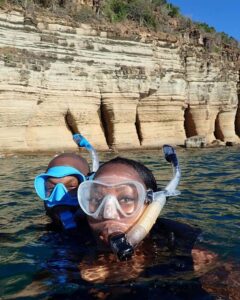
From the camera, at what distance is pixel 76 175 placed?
3988mm

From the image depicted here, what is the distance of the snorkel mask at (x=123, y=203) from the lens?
9.35 feet

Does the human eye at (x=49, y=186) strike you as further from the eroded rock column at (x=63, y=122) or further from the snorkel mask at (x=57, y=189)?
the eroded rock column at (x=63, y=122)

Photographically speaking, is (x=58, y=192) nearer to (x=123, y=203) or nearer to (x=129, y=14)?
(x=123, y=203)

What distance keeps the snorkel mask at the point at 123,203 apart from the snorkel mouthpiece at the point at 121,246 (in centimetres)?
3

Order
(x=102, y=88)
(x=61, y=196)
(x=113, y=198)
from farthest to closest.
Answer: (x=102, y=88) < (x=61, y=196) < (x=113, y=198)

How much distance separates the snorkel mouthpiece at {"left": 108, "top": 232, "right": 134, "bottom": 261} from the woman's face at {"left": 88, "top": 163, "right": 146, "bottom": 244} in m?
0.15

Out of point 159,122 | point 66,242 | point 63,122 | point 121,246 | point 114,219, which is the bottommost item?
point 66,242

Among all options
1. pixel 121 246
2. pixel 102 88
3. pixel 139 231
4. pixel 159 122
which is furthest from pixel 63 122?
pixel 121 246

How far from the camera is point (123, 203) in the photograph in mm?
2967

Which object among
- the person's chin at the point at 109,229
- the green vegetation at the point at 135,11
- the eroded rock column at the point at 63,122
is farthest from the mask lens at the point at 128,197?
A: the green vegetation at the point at 135,11

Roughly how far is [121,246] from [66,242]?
1.35m

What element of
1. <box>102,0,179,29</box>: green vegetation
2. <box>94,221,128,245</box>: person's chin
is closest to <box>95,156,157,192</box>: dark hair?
<box>94,221,128,245</box>: person's chin

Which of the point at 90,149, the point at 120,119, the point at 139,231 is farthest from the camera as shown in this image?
the point at 120,119

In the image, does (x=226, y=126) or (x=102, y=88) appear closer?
(x=102, y=88)
